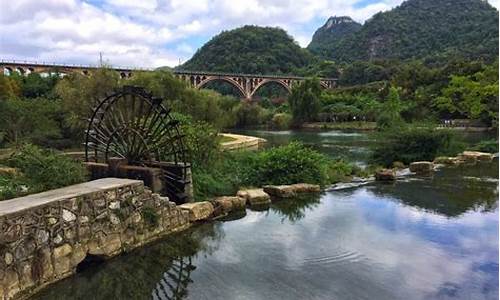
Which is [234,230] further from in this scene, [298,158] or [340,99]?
[340,99]

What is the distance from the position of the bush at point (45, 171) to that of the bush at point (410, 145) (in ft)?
43.9

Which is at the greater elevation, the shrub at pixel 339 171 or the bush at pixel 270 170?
the bush at pixel 270 170

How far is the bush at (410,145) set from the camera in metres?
19.1

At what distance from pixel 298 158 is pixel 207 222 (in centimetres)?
469

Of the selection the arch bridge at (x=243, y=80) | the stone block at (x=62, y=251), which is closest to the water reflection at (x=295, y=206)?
the stone block at (x=62, y=251)

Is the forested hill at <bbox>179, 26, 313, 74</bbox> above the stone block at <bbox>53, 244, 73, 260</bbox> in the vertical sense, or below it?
above

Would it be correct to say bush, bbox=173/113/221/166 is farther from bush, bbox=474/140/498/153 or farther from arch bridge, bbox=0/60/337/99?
arch bridge, bbox=0/60/337/99

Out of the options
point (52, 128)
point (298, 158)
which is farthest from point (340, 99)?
point (298, 158)

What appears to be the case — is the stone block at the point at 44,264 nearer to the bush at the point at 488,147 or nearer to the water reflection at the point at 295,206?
the water reflection at the point at 295,206

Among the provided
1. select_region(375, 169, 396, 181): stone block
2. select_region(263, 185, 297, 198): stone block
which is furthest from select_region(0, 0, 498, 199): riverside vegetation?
select_region(375, 169, 396, 181): stone block

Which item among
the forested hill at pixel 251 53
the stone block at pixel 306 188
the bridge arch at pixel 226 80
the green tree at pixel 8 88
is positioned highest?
the forested hill at pixel 251 53

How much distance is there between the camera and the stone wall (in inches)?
244

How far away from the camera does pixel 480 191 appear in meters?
13.2

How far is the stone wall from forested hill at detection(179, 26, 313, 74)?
299ft
